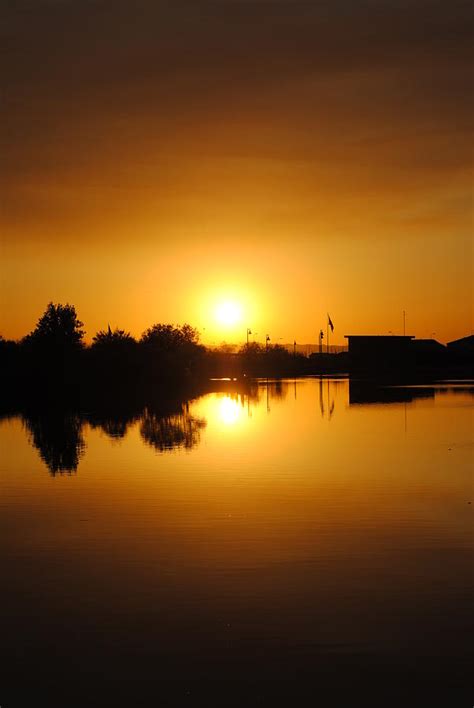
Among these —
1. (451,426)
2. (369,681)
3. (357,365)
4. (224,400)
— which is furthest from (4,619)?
(357,365)

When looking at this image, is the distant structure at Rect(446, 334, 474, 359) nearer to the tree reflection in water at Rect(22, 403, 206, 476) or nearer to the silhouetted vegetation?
the silhouetted vegetation

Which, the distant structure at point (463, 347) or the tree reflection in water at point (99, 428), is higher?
the distant structure at point (463, 347)

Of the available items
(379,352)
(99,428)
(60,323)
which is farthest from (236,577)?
(379,352)

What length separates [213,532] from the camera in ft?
61.8

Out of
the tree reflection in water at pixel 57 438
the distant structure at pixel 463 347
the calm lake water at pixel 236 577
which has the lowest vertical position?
the calm lake water at pixel 236 577

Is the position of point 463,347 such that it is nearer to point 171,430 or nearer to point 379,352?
point 379,352

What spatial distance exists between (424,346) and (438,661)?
17273cm

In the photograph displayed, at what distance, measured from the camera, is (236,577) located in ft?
49.5

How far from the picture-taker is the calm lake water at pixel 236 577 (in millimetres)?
10789

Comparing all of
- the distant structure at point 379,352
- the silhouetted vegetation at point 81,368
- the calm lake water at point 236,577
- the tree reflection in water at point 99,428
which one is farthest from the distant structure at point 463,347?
the calm lake water at point 236,577

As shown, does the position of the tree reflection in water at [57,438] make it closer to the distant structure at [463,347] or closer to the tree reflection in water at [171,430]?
the tree reflection in water at [171,430]

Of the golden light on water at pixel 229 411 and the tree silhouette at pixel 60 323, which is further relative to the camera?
the tree silhouette at pixel 60 323

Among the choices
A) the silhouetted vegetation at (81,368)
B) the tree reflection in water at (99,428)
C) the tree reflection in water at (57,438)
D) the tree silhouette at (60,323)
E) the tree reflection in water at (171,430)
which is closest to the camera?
the tree reflection in water at (57,438)

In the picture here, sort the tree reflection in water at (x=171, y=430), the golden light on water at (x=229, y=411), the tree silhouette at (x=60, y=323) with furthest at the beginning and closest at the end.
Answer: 1. the tree silhouette at (x=60, y=323)
2. the golden light on water at (x=229, y=411)
3. the tree reflection in water at (x=171, y=430)
